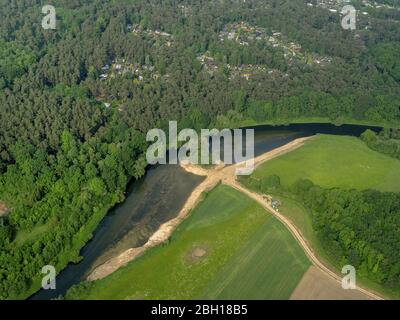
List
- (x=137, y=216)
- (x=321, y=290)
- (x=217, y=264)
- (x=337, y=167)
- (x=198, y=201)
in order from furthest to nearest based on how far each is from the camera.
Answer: (x=337, y=167) < (x=198, y=201) < (x=137, y=216) < (x=217, y=264) < (x=321, y=290)

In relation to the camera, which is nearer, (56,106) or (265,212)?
(265,212)

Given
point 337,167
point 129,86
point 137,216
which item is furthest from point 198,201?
point 129,86

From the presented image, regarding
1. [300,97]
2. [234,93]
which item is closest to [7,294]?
[234,93]

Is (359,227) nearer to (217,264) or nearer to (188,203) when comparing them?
(217,264)

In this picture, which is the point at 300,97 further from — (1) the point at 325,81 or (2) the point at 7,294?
(2) the point at 7,294

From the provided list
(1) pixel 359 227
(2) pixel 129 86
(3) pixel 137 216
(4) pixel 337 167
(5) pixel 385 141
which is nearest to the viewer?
(1) pixel 359 227

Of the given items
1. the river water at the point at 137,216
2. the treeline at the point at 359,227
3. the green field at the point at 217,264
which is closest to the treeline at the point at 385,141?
the river water at the point at 137,216
